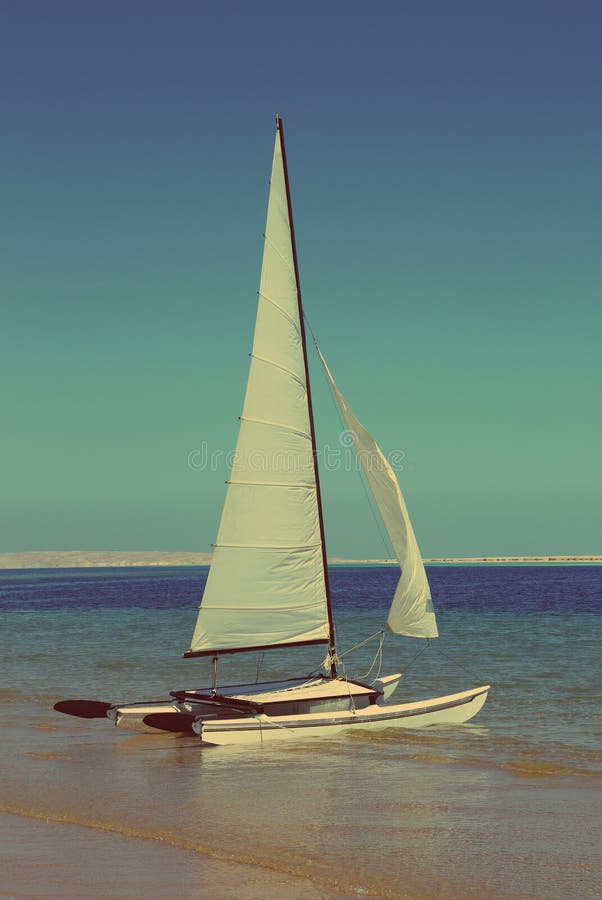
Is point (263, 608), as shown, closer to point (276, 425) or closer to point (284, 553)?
point (284, 553)

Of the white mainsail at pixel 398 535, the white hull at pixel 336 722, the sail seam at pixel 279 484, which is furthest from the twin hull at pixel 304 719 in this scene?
the sail seam at pixel 279 484

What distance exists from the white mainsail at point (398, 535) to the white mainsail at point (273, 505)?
1280 millimetres

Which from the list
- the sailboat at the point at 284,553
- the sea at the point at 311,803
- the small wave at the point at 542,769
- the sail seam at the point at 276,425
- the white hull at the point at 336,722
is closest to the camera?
the sea at the point at 311,803

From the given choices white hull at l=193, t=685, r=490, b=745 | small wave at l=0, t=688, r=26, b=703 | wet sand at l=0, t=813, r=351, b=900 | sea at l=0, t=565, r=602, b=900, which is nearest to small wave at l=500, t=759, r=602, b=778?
sea at l=0, t=565, r=602, b=900

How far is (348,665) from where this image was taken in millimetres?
35500

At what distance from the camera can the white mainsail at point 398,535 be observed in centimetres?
2156

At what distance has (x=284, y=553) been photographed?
2214 cm

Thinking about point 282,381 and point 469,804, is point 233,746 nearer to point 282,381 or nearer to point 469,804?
point 469,804

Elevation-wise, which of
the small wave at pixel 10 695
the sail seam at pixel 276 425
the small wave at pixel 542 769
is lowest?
the small wave at pixel 10 695

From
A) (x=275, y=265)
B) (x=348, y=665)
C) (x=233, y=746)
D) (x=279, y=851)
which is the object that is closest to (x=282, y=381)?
(x=275, y=265)

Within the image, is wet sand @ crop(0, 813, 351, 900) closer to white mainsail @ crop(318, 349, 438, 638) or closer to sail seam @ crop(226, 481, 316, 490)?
sail seam @ crop(226, 481, 316, 490)

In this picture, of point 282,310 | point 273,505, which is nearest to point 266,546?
point 273,505

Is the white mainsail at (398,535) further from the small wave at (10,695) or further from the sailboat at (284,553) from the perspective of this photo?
the small wave at (10,695)

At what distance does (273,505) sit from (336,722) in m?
5.26
